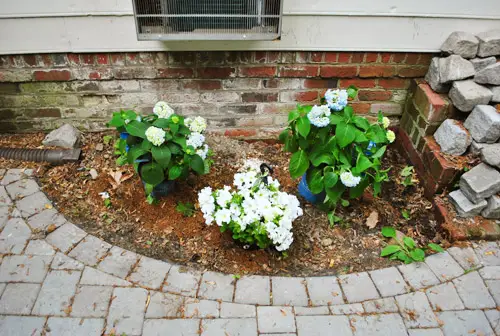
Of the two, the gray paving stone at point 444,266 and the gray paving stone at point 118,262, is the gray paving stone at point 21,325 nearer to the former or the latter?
the gray paving stone at point 118,262

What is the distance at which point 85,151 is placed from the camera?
317cm

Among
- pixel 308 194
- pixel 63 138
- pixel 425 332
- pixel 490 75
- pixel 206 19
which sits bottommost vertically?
pixel 425 332

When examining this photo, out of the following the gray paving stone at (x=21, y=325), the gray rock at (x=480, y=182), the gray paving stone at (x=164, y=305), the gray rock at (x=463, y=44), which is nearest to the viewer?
the gray paving stone at (x=21, y=325)

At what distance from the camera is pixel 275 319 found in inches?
83.4

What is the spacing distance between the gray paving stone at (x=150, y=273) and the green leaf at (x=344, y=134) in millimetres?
1256

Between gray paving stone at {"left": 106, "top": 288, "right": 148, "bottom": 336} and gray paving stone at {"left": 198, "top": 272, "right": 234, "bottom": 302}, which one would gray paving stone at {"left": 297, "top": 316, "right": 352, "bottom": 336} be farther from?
gray paving stone at {"left": 106, "top": 288, "right": 148, "bottom": 336}

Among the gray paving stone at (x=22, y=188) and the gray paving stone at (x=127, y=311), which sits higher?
the gray paving stone at (x=22, y=188)

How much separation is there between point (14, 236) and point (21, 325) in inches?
25.6

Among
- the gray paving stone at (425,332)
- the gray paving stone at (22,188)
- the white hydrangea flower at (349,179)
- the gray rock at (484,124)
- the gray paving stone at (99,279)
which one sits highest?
the gray rock at (484,124)

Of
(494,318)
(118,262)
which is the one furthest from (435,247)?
(118,262)

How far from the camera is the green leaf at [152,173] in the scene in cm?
243

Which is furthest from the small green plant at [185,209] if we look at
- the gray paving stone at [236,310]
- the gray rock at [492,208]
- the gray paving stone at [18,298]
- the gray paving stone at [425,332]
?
the gray rock at [492,208]

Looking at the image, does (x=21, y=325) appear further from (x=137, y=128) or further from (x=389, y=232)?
(x=389, y=232)

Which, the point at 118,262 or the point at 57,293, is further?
the point at 118,262
